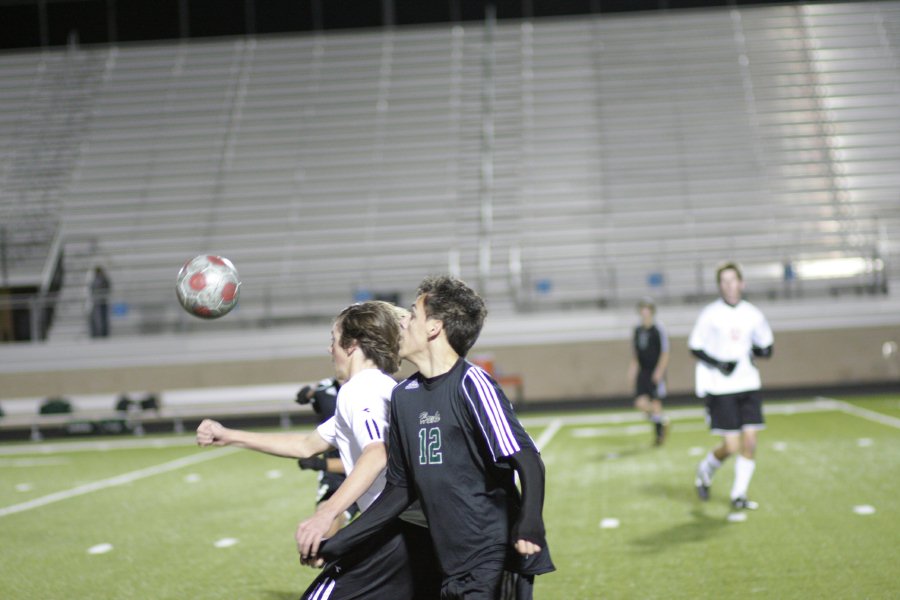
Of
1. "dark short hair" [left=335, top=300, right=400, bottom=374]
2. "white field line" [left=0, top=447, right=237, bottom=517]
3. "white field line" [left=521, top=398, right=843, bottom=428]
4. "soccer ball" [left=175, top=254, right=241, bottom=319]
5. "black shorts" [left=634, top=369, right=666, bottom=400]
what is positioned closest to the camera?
"dark short hair" [left=335, top=300, right=400, bottom=374]

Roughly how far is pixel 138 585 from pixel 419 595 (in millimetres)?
3344

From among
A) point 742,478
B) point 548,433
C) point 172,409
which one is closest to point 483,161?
point 172,409

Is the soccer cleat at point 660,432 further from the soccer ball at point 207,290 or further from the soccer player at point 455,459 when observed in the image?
the soccer player at point 455,459

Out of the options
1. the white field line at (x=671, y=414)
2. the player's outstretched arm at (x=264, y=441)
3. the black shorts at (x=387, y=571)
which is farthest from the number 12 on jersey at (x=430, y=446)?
the white field line at (x=671, y=414)

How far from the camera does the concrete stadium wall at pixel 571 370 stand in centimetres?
1912

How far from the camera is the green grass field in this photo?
20.4 ft

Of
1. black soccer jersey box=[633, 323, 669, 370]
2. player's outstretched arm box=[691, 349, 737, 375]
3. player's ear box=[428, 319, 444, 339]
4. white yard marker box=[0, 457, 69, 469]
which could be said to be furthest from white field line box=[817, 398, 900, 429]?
white yard marker box=[0, 457, 69, 469]

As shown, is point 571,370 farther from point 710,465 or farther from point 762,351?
point 762,351

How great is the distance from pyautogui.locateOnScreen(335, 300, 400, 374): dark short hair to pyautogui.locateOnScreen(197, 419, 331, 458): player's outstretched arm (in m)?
0.46

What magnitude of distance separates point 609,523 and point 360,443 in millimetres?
4365

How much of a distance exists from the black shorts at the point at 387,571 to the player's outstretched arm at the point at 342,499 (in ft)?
0.77

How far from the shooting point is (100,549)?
7.84 m

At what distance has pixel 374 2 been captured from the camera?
28062 millimetres

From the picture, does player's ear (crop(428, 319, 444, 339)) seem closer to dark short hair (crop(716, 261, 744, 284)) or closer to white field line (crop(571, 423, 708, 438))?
dark short hair (crop(716, 261, 744, 284))
